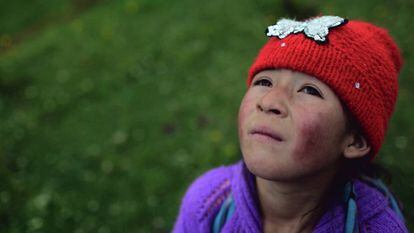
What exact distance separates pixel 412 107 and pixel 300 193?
3.01 metres

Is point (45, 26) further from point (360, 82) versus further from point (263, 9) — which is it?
point (360, 82)

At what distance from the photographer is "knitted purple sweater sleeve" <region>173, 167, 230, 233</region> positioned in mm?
2389

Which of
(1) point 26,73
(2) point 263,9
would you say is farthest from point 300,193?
(1) point 26,73

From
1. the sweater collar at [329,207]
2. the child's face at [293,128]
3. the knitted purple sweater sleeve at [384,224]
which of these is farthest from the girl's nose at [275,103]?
the knitted purple sweater sleeve at [384,224]

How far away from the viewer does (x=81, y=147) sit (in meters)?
4.98

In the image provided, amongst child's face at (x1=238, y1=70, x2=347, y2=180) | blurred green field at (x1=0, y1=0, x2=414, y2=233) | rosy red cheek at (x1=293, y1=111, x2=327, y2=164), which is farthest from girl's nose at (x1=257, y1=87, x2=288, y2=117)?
blurred green field at (x1=0, y1=0, x2=414, y2=233)

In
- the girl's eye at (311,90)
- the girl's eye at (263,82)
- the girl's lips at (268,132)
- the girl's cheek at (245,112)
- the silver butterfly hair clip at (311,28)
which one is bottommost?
the girl's lips at (268,132)

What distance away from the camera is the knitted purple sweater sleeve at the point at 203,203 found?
7.84ft

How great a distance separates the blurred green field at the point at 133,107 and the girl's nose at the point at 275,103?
221 cm

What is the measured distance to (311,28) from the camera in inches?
81.4

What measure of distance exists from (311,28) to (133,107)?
371cm

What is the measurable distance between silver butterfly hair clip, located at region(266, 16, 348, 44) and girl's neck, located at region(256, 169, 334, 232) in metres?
0.71

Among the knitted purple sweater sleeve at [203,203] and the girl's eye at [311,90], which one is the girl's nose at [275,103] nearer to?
the girl's eye at [311,90]

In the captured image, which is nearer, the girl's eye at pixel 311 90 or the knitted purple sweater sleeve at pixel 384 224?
the girl's eye at pixel 311 90
